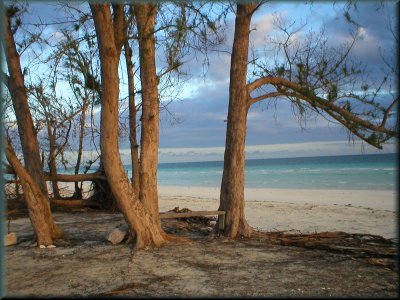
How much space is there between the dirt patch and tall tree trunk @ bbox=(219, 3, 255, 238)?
477 millimetres

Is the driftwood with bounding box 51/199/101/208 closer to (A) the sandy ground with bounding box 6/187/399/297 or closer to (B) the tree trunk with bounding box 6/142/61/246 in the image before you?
(A) the sandy ground with bounding box 6/187/399/297

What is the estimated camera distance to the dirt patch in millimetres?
4719

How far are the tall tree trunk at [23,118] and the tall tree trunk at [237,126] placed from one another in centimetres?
316

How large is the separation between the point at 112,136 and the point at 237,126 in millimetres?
2436

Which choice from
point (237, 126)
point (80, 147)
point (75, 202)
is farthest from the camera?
point (80, 147)

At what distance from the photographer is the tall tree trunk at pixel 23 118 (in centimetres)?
742

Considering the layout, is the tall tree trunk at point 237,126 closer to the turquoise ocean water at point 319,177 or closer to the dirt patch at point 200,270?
the dirt patch at point 200,270

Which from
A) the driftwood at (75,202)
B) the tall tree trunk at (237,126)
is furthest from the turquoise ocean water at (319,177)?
the driftwood at (75,202)

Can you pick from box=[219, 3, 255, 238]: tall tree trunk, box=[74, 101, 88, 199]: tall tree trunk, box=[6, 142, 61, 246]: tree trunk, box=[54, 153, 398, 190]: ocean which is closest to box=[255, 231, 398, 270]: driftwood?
box=[219, 3, 255, 238]: tall tree trunk

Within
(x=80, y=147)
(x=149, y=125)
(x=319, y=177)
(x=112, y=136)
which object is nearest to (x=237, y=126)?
(x=149, y=125)

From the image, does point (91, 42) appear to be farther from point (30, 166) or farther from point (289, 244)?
point (289, 244)

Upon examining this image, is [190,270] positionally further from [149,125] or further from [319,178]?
[319,178]

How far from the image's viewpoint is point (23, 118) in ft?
25.2

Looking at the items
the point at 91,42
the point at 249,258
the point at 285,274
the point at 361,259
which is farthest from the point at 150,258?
the point at 91,42
